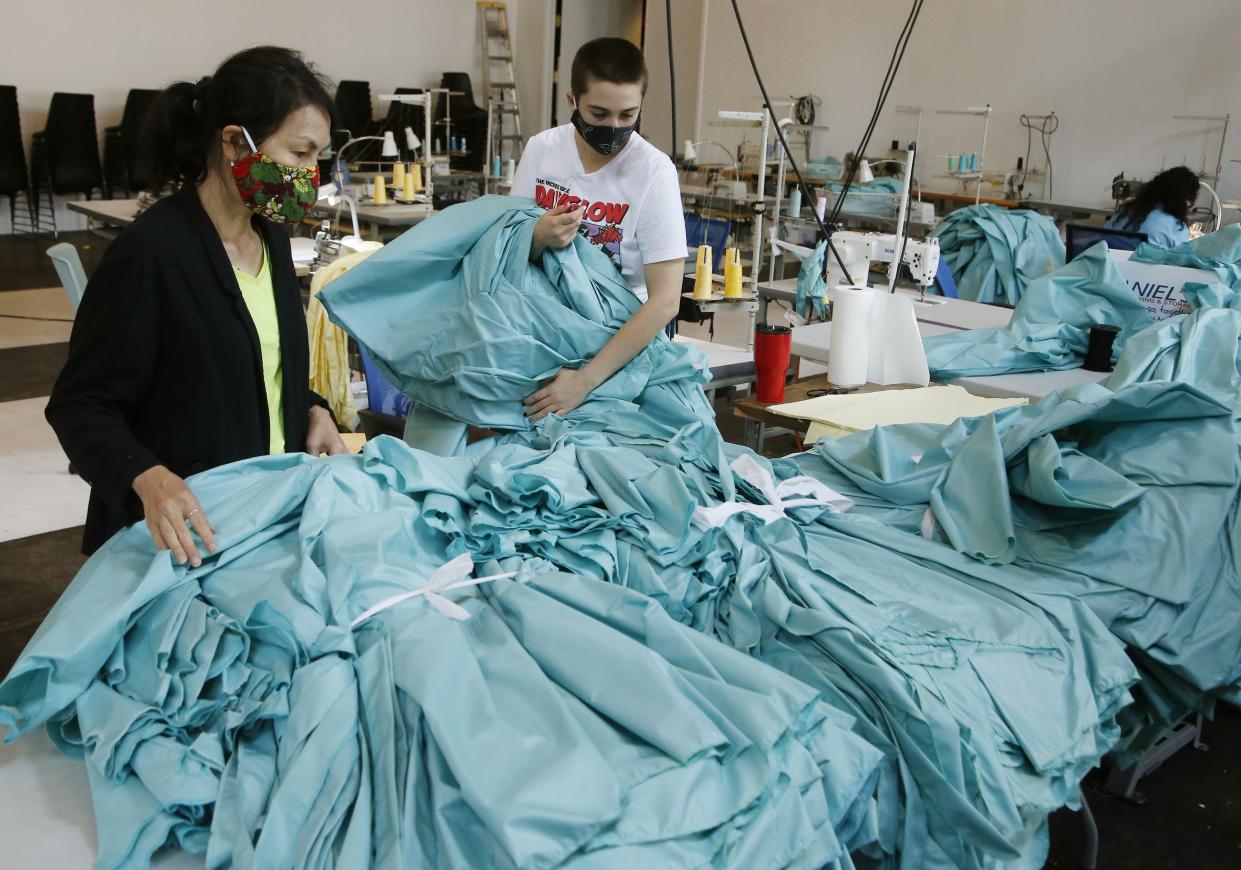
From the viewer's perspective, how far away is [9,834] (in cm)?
101

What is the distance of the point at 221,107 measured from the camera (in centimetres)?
144

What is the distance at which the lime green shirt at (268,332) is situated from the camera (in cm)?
153

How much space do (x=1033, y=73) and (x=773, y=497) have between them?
293 inches

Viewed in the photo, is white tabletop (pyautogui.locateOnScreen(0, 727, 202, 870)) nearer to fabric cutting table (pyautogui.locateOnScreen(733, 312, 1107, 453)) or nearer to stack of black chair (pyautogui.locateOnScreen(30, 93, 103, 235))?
fabric cutting table (pyautogui.locateOnScreen(733, 312, 1107, 453))

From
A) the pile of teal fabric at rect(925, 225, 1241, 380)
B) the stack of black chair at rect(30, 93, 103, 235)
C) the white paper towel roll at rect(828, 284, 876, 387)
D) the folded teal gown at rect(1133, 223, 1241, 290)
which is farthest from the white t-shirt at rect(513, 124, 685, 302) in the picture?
the stack of black chair at rect(30, 93, 103, 235)

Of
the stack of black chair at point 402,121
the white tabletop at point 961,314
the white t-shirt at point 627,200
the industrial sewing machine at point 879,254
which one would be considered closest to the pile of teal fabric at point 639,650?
the white t-shirt at point 627,200

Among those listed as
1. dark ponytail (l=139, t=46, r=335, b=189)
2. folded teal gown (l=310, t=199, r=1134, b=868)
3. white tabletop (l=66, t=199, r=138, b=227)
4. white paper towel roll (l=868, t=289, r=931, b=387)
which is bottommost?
folded teal gown (l=310, t=199, r=1134, b=868)

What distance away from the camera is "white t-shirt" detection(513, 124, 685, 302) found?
2137 mm

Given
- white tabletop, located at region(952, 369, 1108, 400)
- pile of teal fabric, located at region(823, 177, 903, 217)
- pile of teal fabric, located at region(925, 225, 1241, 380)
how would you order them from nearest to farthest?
white tabletop, located at region(952, 369, 1108, 400) → pile of teal fabric, located at region(925, 225, 1241, 380) → pile of teal fabric, located at region(823, 177, 903, 217)

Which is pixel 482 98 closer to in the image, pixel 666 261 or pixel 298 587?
pixel 666 261

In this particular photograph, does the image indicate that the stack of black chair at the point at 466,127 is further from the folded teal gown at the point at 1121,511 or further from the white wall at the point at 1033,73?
the folded teal gown at the point at 1121,511

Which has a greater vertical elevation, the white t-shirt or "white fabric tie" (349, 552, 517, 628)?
the white t-shirt

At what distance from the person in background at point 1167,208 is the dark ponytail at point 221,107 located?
4.26m

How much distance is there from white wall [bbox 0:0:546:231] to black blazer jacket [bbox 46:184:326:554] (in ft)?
19.4
